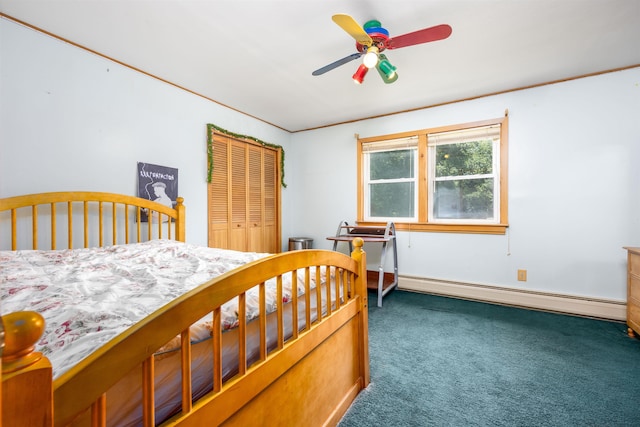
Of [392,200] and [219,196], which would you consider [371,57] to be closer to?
[392,200]

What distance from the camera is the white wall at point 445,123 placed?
6.32 feet

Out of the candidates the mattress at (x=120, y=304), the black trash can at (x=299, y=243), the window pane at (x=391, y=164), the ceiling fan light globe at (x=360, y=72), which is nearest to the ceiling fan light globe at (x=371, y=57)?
the ceiling fan light globe at (x=360, y=72)

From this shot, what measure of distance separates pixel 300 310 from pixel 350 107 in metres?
2.82

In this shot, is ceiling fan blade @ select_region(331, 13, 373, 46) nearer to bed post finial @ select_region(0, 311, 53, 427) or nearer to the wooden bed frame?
the wooden bed frame

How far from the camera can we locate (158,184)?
8.61 ft

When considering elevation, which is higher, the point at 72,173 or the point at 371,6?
the point at 371,6

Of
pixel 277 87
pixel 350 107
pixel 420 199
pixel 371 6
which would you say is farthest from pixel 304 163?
pixel 371 6

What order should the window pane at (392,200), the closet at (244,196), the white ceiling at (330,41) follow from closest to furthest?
1. the white ceiling at (330,41)
2. the closet at (244,196)
3. the window pane at (392,200)

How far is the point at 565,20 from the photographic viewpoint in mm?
1863

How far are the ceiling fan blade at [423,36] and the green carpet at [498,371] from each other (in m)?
2.03

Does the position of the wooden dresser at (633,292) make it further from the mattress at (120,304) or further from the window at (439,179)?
the mattress at (120,304)

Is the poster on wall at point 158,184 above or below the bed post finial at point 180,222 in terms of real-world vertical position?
above

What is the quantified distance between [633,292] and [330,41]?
10.0ft

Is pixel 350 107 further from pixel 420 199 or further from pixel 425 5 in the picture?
pixel 425 5
